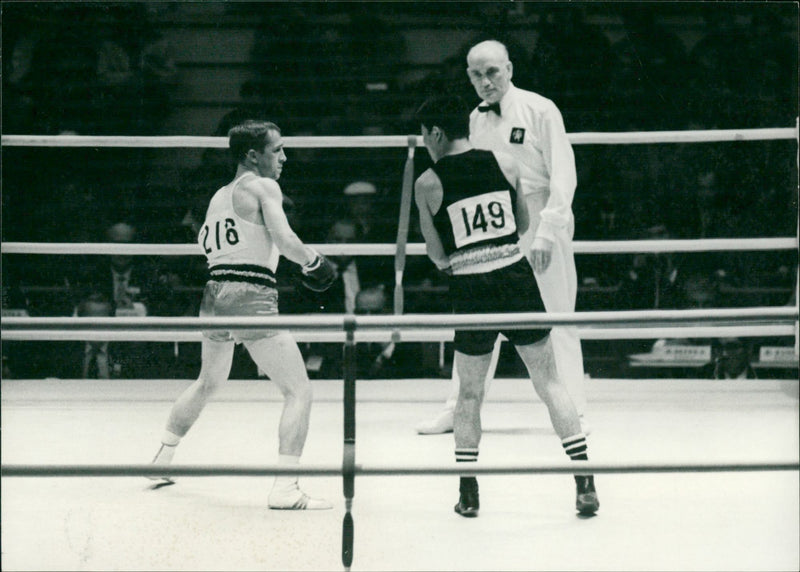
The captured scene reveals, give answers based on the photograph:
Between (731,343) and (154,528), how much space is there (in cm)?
294

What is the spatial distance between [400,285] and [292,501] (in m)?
1.39

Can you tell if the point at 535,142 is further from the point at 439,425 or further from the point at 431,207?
the point at 439,425

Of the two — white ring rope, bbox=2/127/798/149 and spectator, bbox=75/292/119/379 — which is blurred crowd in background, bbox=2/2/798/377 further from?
white ring rope, bbox=2/127/798/149

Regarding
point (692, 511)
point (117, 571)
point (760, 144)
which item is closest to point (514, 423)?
point (692, 511)

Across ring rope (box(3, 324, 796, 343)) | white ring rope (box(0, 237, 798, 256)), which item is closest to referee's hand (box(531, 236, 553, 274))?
ring rope (box(3, 324, 796, 343))

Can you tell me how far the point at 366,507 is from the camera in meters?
2.21

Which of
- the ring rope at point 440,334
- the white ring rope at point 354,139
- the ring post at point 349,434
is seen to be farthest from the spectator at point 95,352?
the ring post at point 349,434

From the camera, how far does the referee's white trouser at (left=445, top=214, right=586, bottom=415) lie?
2941mm

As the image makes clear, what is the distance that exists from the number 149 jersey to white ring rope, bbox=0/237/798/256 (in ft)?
5.07

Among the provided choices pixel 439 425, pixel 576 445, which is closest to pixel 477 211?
pixel 576 445

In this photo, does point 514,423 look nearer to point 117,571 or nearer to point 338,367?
point 338,367

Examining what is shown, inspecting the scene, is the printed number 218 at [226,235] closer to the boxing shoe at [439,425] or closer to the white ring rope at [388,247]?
the boxing shoe at [439,425]

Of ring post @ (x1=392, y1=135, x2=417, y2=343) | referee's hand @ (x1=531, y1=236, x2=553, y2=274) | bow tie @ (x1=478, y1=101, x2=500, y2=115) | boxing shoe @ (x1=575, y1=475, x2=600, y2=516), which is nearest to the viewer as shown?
boxing shoe @ (x1=575, y1=475, x2=600, y2=516)

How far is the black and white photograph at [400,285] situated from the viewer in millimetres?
1978
